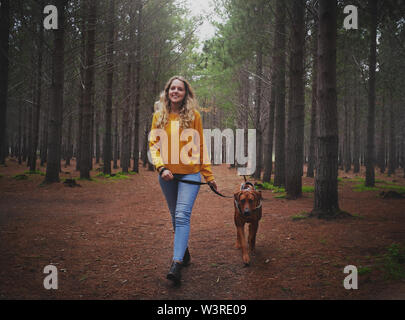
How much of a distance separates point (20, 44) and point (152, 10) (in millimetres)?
7601

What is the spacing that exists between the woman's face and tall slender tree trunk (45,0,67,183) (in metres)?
9.09

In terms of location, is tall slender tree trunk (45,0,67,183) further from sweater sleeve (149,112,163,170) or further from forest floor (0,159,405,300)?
sweater sleeve (149,112,163,170)

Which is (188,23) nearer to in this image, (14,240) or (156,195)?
Result: (156,195)

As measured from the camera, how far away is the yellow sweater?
341 centimetres

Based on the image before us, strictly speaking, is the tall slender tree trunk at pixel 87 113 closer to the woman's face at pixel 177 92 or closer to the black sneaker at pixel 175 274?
the woman's face at pixel 177 92

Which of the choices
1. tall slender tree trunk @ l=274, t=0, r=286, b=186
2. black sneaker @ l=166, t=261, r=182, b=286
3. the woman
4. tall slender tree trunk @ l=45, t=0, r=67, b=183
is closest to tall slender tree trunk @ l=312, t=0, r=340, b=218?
the woman

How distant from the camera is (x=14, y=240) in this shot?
4.67 metres

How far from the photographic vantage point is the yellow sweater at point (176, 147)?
3.41m

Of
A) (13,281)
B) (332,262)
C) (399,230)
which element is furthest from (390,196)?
(13,281)

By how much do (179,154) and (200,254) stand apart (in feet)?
5.93

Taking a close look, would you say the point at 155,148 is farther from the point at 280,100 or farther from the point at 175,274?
the point at 280,100

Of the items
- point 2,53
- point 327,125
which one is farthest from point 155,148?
point 2,53

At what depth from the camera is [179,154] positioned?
3.42 m
